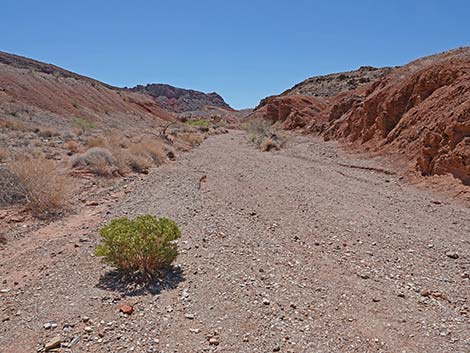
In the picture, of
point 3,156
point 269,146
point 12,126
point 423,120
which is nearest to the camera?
point 3,156

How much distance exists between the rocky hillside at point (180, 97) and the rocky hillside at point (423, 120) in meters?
100

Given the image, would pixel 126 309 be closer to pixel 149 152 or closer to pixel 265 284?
pixel 265 284

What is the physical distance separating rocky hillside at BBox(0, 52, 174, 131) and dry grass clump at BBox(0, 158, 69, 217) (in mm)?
19733

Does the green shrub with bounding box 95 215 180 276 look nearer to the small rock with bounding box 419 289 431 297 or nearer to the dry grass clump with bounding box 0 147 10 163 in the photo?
the small rock with bounding box 419 289 431 297

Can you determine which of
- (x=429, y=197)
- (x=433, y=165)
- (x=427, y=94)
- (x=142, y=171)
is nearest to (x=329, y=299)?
(x=429, y=197)

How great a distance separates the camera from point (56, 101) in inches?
1598

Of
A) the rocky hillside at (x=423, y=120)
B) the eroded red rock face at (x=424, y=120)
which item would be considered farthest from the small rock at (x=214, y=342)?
the eroded red rock face at (x=424, y=120)

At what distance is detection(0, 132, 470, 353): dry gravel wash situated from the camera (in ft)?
12.6

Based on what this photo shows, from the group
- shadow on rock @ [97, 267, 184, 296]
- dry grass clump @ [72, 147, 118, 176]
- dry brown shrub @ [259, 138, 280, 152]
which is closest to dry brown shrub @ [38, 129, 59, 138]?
dry grass clump @ [72, 147, 118, 176]

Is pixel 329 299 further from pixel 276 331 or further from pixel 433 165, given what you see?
pixel 433 165

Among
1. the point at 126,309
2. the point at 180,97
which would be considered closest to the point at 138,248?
the point at 126,309

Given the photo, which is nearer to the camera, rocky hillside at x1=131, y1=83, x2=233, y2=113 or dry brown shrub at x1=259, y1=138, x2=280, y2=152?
dry brown shrub at x1=259, y1=138, x2=280, y2=152

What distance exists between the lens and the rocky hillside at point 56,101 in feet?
101

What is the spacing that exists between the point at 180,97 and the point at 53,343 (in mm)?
137615
